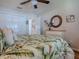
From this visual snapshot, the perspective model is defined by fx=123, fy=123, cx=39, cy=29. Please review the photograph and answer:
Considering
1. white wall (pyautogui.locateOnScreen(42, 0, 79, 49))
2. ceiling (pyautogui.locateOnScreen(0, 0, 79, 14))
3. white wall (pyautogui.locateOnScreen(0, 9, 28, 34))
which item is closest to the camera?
ceiling (pyautogui.locateOnScreen(0, 0, 79, 14))

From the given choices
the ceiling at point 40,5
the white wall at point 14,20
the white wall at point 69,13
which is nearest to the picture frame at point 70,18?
the white wall at point 69,13

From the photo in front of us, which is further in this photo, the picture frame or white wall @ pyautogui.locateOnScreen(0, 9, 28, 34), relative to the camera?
the picture frame

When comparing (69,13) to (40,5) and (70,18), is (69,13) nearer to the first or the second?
(70,18)

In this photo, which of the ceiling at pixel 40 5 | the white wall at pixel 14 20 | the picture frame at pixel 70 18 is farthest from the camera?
the picture frame at pixel 70 18

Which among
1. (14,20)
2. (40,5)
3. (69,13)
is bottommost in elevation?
(14,20)

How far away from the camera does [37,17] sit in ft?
18.4

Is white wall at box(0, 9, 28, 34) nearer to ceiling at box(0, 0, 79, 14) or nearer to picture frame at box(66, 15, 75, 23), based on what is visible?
ceiling at box(0, 0, 79, 14)

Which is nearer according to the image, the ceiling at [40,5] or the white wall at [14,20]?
the ceiling at [40,5]

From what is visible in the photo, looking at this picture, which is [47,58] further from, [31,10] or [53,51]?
[31,10]

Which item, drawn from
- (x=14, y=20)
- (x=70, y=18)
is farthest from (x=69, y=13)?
(x=14, y=20)

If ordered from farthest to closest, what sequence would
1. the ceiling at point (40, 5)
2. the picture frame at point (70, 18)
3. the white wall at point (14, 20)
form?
1. the picture frame at point (70, 18)
2. the white wall at point (14, 20)
3. the ceiling at point (40, 5)

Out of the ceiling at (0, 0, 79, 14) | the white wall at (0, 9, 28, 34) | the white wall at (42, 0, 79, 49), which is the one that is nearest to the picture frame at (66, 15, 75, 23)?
the white wall at (42, 0, 79, 49)

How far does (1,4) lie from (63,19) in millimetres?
2607

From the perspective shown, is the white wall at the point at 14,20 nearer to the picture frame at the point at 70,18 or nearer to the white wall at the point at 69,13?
the white wall at the point at 69,13
